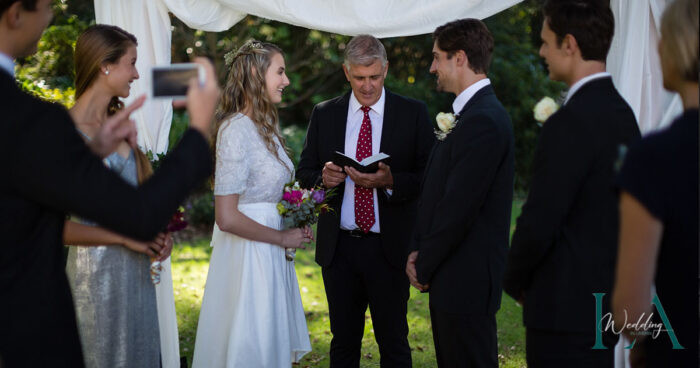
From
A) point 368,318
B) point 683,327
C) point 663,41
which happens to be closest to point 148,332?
point 683,327

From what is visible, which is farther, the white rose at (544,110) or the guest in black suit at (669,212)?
the white rose at (544,110)

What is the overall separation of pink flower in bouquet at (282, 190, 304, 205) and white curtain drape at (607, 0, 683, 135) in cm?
212

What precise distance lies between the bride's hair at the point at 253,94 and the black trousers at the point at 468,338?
50.9 inches

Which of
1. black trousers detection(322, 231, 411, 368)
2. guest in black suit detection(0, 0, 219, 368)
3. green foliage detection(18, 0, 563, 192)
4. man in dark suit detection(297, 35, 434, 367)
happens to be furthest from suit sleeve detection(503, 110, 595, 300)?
green foliage detection(18, 0, 563, 192)

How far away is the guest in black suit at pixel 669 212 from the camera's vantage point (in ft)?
5.63

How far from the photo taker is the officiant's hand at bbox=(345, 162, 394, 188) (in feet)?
13.2

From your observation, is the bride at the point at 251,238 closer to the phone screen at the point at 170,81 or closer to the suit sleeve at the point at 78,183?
the phone screen at the point at 170,81

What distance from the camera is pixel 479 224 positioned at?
3.16 m

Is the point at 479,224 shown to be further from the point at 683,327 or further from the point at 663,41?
the point at 663,41

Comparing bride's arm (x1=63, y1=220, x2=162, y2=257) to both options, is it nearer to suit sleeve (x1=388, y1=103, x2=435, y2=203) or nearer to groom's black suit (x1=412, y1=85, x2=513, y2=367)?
groom's black suit (x1=412, y1=85, x2=513, y2=367)

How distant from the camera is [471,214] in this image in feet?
10.2

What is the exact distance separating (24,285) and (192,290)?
19.5 feet

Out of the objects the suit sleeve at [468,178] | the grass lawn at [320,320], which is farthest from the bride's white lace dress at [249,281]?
the grass lawn at [320,320]

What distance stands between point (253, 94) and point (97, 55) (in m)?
0.86
